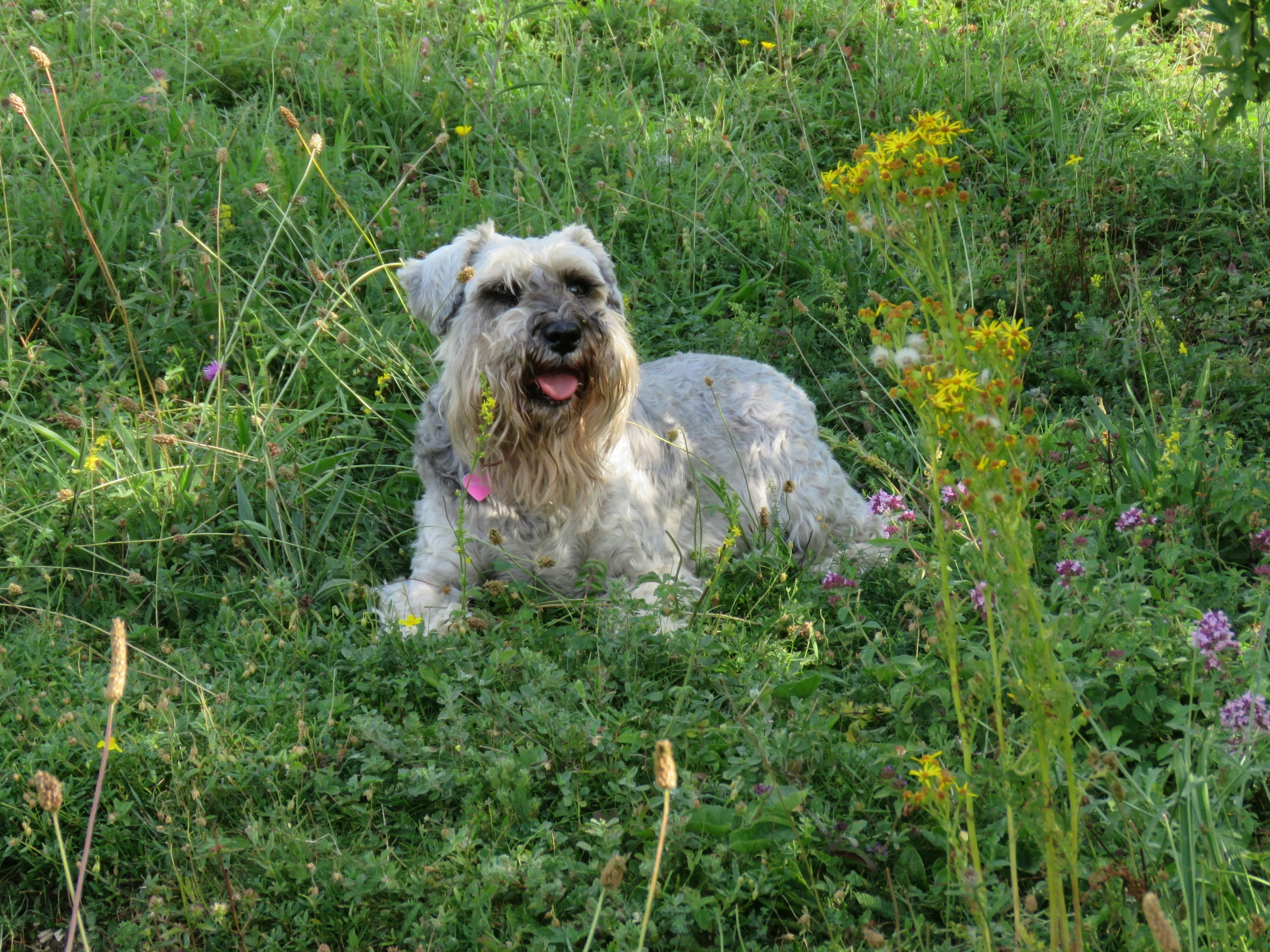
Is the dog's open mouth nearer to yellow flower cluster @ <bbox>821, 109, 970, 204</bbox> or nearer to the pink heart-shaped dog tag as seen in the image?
the pink heart-shaped dog tag

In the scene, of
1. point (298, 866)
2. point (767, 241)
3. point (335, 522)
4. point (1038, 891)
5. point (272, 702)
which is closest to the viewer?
point (1038, 891)

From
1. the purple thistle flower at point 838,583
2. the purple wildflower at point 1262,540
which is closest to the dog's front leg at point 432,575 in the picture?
the purple thistle flower at point 838,583

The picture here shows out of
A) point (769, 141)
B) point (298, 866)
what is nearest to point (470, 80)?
point (769, 141)

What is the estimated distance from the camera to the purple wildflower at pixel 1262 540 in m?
3.79

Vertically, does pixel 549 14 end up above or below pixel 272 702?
above

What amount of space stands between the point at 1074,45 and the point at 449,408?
5694mm

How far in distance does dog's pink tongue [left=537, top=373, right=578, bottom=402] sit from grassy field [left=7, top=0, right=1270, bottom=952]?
742 millimetres

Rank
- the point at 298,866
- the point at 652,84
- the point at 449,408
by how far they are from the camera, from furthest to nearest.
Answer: the point at 652,84
the point at 449,408
the point at 298,866

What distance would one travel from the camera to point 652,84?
7641 mm

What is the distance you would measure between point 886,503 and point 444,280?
6.49ft

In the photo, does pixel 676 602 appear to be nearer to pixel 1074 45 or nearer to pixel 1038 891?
pixel 1038 891

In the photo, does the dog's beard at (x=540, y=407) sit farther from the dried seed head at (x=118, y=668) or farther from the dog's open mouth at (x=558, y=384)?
the dried seed head at (x=118, y=668)

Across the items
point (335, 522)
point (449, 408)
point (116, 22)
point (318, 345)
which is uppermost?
point (116, 22)

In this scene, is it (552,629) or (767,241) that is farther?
(767,241)
